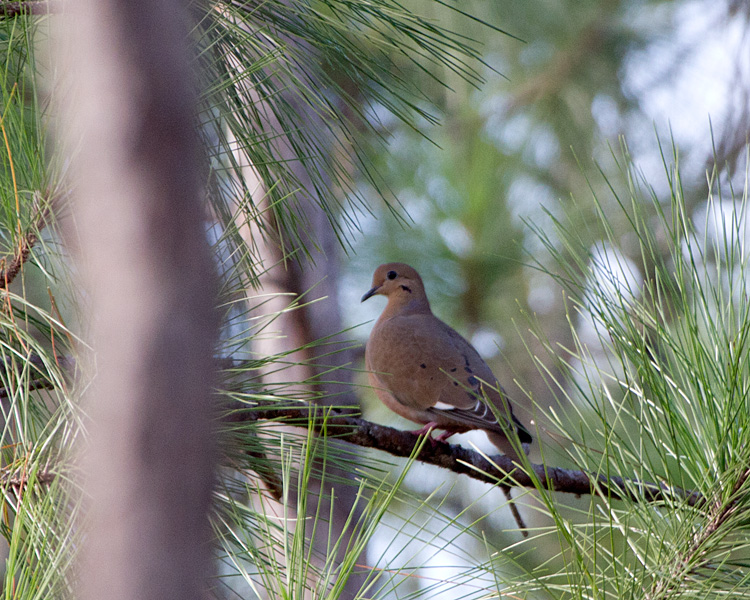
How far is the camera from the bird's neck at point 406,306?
9.41ft

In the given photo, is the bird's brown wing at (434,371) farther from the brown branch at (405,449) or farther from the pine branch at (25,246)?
the pine branch at (25,246)

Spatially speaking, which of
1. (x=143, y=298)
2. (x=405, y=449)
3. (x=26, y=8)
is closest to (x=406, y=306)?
(x=405, y=449)

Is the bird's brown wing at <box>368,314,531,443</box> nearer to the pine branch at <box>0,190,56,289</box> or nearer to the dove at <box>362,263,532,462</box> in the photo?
the dove at <box>362,263,532,462</box>

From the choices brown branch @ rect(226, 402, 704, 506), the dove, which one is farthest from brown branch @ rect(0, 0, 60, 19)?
the dove

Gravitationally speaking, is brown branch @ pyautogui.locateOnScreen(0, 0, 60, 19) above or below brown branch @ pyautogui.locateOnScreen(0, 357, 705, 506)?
above

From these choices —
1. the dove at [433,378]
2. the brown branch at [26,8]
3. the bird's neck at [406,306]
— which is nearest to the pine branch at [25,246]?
the brown branch at [26,8]

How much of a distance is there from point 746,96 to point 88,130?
9.03 feet

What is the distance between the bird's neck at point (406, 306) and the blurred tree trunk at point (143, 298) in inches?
101

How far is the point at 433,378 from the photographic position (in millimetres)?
2312

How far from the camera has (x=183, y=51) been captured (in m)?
0.29

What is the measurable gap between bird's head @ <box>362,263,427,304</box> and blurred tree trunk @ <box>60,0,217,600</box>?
2628 mm

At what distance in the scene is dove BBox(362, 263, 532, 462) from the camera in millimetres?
2203

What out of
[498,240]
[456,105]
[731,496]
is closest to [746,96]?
[498,240]

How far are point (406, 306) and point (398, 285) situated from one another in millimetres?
122
